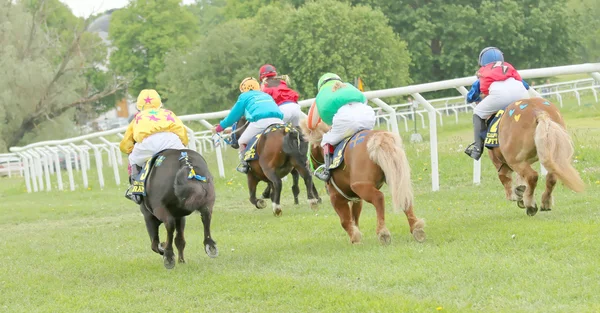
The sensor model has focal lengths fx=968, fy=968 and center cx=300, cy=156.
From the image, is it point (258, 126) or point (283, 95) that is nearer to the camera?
point (258, 126)

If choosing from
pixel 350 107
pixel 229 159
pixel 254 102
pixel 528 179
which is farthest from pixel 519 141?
pixel 229 159

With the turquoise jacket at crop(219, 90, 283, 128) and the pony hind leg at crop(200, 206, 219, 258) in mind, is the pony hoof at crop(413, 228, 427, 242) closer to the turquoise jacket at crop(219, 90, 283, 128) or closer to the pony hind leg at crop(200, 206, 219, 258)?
the pony hind leg at crop(200, 206, 219, 258)

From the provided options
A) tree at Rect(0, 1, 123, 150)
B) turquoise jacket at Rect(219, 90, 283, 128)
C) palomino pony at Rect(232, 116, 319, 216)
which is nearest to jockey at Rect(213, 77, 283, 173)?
turquoise jacket at Rect(219, 90, 283, 128)

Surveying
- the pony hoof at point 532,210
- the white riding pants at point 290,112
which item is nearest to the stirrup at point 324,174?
the pony hoof at point 532,210

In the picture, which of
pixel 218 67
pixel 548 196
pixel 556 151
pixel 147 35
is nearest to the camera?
pixel 556 151

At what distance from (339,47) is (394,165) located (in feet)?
141

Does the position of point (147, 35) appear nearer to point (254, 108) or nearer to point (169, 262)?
point (254, 108)

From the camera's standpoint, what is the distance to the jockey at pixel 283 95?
584 inches

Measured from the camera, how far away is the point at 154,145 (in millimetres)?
10102

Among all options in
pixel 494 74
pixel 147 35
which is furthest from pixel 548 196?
pixel 147 35

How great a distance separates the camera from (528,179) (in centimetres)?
949

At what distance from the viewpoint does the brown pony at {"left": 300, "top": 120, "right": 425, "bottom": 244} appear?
29.2ft

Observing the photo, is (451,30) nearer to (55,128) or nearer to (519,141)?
(55,128)

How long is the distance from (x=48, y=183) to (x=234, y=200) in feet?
42.1
